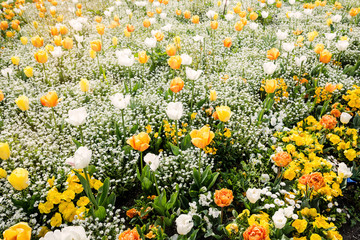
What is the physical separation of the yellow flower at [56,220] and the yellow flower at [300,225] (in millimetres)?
2118

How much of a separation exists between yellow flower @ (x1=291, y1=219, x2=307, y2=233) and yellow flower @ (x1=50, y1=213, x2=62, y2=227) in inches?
83.4

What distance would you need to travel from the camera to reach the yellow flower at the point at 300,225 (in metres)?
2.32

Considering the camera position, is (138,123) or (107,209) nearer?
(107,209)

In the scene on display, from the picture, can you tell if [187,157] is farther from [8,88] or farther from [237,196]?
[8,88]

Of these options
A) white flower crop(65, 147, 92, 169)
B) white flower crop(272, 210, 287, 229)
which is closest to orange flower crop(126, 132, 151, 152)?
white flower crop(65, 147, 92, 169)

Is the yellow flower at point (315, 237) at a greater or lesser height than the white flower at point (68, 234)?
lesser

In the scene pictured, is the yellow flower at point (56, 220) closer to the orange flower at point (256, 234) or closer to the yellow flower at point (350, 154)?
the orange flower at point (256, 234)

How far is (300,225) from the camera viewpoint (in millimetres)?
2340

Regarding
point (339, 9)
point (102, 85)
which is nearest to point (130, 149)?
point (102, 85)

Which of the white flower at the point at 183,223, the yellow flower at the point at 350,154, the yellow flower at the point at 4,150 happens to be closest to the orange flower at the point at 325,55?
the yellow flower at the point at 350,154

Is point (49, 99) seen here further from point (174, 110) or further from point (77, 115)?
point (174, 110)

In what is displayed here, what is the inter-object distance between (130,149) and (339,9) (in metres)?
8.27

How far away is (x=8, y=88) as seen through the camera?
14.6ft

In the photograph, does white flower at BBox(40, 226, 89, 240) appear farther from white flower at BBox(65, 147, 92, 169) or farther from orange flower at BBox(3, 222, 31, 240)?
white flower at BBox(65, 147, 92, 169)
